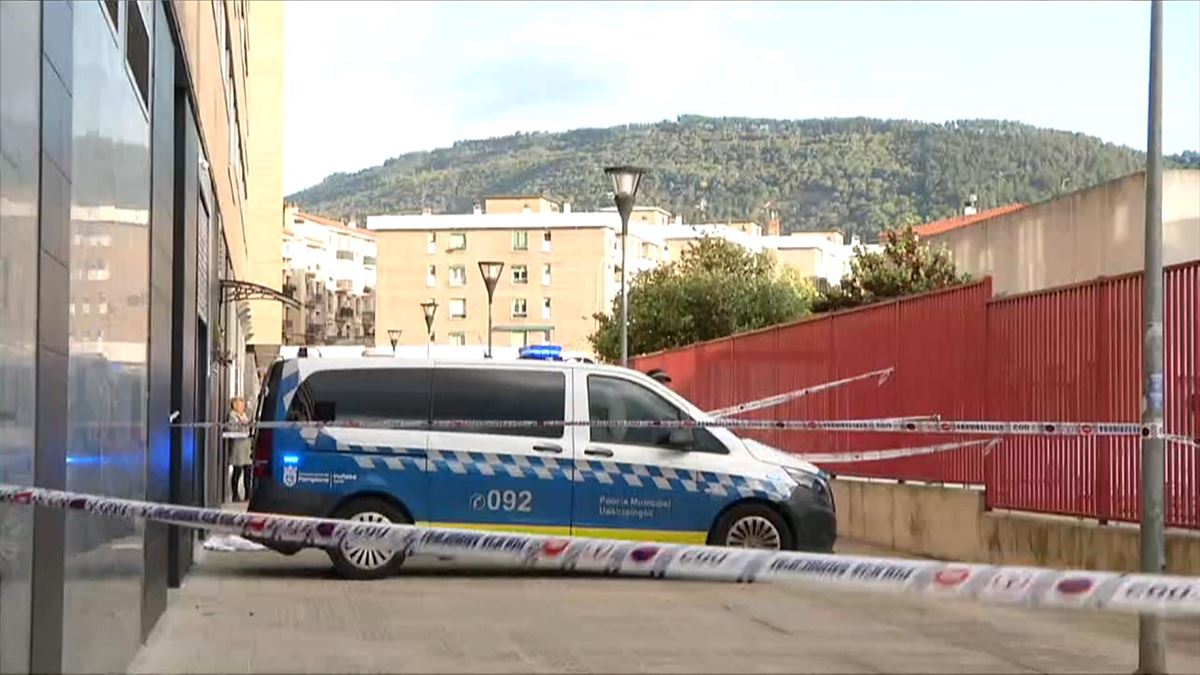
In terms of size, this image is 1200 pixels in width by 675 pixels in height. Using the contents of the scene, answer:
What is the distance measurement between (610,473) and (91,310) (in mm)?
8481

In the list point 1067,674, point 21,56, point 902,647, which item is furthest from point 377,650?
point 21,56

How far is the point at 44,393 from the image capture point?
18.8 feet

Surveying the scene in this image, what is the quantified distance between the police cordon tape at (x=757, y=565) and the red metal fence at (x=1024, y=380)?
310 inches

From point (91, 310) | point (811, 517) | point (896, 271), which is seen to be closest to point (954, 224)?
point (896, 271)

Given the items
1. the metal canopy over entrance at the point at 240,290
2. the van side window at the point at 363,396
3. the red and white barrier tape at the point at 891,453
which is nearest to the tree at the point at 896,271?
the red and white barrier tape at the point at 891,453

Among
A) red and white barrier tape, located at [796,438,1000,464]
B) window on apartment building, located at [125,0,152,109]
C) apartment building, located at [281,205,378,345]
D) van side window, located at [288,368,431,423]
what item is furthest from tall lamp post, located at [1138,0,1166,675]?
apartment building, located at [281,205,378,345]

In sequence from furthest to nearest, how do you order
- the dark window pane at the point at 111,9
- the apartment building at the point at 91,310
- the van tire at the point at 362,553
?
the van tire at the point at 362,553 < the dark window pane at the point at 111,9 < the apartment building at the point at 91,310

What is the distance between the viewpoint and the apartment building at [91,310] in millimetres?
5293

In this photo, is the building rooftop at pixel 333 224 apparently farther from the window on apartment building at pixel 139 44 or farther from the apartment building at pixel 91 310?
the window on apartment building at pixel 139 44

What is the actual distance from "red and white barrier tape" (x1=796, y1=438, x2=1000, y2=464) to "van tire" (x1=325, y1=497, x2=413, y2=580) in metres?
5.70

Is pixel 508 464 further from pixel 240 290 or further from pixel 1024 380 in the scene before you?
pixel 240 290

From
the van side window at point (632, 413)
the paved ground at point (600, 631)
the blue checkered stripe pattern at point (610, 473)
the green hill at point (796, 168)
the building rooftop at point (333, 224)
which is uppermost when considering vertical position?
the green hill at point (796, 168)

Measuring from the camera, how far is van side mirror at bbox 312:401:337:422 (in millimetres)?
14766

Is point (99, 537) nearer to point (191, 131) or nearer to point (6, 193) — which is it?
point (6, 193)
